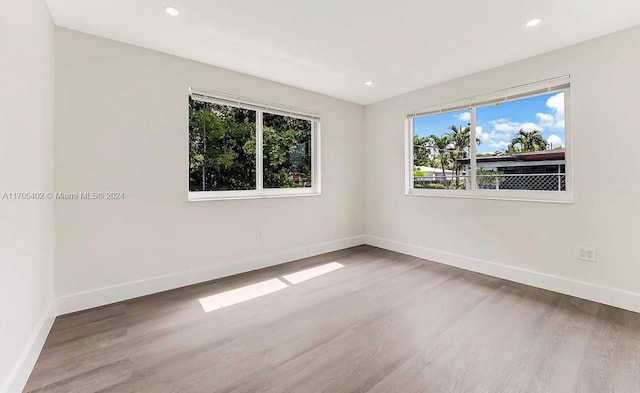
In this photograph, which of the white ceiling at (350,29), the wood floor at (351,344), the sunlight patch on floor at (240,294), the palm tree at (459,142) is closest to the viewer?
the wood floor at (351,344)

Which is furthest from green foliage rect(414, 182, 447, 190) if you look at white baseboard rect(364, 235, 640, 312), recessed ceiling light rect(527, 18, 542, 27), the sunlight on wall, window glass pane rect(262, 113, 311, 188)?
recessed ceiling light rect(527, 18, 542, 27)

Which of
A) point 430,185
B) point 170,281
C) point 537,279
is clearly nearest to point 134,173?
point 170,281

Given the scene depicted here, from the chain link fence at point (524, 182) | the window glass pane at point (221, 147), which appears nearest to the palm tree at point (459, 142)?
the chain link fence at point (524, 182)

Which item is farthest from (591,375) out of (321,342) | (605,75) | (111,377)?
(111,377)

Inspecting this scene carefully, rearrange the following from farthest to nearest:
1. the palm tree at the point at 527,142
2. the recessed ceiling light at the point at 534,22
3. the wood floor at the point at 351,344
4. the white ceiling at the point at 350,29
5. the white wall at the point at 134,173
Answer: the palm tree at the point at 527,142 → the white wall at the point at 134,173 → the recessed ceiling light at the point at 534,22 → the white ceiling at the point at 350,29 → the wood floor at the point at 351,344

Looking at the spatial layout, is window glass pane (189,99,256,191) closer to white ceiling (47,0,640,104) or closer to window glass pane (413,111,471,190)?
white ceiling (47,0,640,104)

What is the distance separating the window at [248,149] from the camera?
305 cm

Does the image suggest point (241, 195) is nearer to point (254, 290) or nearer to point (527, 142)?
point (254, 290)

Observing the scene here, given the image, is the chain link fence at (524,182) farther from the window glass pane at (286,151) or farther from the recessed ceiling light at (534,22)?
the window glass pane at (286,151)

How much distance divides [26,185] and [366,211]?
3961mm

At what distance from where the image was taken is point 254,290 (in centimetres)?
276

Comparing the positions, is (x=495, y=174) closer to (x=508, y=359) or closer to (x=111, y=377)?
(x=508, y=359)

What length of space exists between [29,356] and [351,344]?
1.90 meters

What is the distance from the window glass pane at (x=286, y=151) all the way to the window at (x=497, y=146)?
1.53 m
